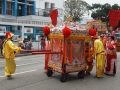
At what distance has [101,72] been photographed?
912 cm

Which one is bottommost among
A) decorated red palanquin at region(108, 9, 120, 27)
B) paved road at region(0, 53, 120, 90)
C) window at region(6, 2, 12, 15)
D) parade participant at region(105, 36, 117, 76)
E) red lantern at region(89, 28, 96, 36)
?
paved road at region(0, 53, 120, 90)

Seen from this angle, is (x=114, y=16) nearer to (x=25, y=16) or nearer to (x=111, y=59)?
(x=111, y=59)

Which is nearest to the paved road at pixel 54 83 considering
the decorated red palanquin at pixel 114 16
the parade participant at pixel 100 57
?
the parade participant at pixel 100 57

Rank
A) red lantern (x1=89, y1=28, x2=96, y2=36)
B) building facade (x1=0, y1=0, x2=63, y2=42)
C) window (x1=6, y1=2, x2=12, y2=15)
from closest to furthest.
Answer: red lantern (x1=89, y1=28, x2=96, y2=36) → building facade (x1=0, y1=0, x2=63, y2=42) → window (x1=6, y1=2, x2=12, y2=15)

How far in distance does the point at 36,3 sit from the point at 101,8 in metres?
14.1

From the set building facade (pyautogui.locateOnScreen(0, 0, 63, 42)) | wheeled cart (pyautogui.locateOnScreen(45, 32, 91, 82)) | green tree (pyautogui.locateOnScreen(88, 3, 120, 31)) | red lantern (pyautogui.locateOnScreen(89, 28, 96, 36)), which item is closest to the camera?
wheeled cart (pyautogui.locateOnScreen(45, 32, 91, 82))

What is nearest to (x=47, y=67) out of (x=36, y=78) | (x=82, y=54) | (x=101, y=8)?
(x=36, y=78)

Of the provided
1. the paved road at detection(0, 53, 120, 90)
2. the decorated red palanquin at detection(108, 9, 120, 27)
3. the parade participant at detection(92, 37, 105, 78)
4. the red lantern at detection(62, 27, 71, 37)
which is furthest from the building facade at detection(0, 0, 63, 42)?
the red lantern at detection(62, 27, 71, 37)

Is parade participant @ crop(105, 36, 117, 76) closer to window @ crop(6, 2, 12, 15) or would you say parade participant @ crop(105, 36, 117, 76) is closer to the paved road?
the paved road

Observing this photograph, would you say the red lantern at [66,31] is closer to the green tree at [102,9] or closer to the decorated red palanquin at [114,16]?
the decorated red palanquin at [114,16]

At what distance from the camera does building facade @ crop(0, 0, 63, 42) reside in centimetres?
2614

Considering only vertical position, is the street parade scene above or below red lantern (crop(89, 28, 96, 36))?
below

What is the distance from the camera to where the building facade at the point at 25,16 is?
1029 inches

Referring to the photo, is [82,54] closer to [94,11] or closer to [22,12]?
[22,12]
